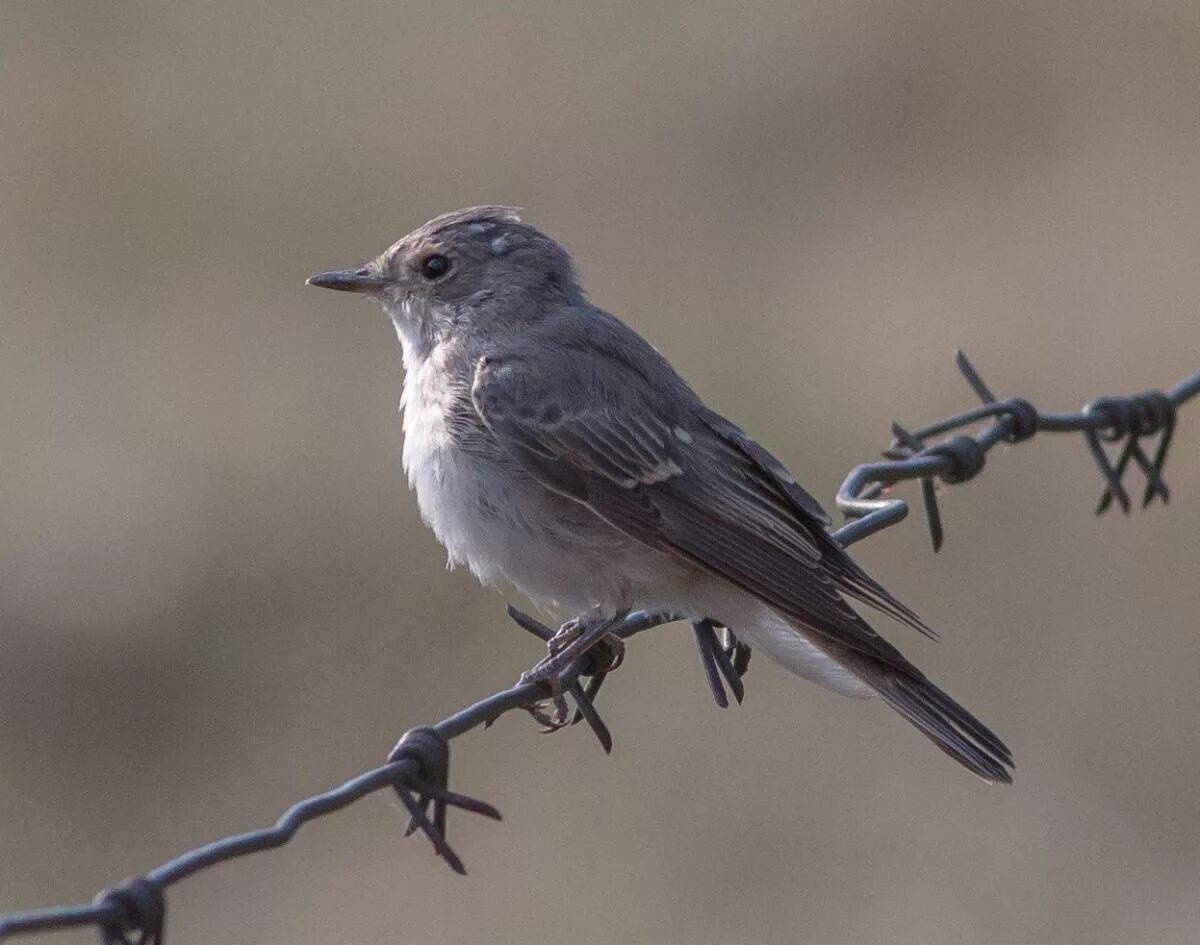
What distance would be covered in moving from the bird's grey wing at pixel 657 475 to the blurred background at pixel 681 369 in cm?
216

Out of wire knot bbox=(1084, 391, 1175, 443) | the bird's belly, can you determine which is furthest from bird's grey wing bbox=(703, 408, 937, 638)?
wire knot bbox=(1084, 391, 1175, 443)

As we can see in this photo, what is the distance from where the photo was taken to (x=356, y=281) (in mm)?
5633

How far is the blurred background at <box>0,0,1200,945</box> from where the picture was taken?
6.73 m

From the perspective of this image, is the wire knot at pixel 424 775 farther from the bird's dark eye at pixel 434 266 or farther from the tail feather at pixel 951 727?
the bird's dark eye at pixel 434 266

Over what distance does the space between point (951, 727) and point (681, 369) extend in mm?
5621

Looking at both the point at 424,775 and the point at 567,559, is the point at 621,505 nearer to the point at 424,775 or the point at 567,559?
the point at 567,559

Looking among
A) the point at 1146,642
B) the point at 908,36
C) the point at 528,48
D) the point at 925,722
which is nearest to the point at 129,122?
the point at 528,48

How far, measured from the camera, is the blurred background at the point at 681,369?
6.73 metres

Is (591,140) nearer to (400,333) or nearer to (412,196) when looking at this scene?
(412,196)

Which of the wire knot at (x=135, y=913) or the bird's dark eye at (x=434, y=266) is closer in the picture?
the wire knot at (x=135, y=913)

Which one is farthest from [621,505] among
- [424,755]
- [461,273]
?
[424,755]

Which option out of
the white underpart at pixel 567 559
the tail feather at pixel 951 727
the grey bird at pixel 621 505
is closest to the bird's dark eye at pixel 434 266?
the grey bird at pixel 621 505

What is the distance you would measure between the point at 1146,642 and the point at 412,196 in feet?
19.0

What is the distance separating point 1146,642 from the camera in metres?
7.56
